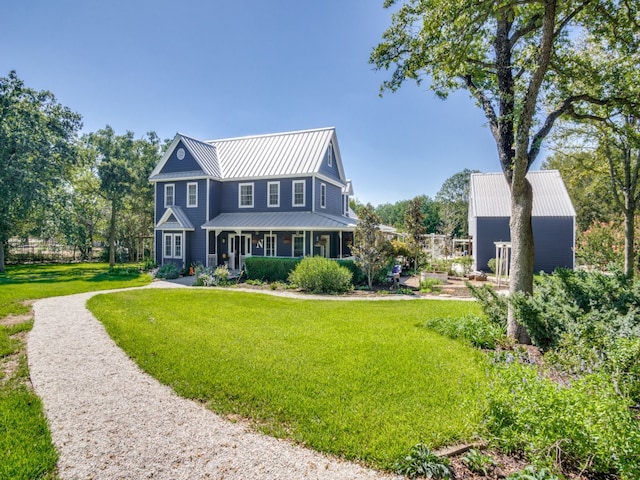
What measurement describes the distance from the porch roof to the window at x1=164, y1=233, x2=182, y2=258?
2.05 meters

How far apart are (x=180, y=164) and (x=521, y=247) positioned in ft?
65.7

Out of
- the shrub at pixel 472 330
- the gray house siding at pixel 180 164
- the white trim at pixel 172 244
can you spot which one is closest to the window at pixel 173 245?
the white trim at pixel 172 244

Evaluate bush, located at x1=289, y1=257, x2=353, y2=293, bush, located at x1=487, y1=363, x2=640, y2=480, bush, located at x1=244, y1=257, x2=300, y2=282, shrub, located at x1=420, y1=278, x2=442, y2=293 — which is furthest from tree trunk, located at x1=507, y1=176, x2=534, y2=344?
bush, located at x1=244, y1=257, x2=300, y2=282

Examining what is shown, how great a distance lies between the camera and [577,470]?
3025mm

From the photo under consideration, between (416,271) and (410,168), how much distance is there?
25.1 meters

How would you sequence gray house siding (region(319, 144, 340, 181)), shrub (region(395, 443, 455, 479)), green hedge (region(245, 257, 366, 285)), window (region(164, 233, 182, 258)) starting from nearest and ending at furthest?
shrub (region(395, 443, 455, 479)), green hedge (region(245, 257, 366, 285)), gray house siding (region(319, 144, 340, 181)), window (region(164, 233, 182, 258))

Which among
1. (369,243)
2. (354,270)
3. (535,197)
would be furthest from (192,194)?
(535,197)

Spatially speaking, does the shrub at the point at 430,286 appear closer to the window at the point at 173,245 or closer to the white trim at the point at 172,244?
the white trim at the point at 172,244

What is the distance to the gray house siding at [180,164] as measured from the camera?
20672 mm

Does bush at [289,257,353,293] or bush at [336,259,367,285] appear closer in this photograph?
bush at [289,257,353,293]

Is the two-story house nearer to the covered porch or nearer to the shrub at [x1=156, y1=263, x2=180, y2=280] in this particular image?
the covered porch

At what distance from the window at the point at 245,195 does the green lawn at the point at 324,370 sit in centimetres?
1158

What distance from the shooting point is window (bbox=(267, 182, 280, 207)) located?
786 inches

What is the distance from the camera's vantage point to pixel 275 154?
21094 millimetres
